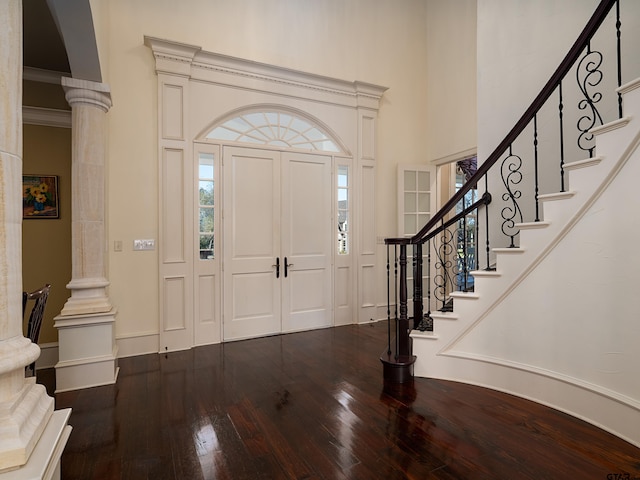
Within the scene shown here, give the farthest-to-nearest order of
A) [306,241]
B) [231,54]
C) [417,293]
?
1. [306,241]
2. [231,54]
3. [417,293]

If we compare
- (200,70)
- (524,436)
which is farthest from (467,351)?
(200,70)

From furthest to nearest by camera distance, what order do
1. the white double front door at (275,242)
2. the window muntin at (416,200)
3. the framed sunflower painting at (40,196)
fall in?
1. the window muntin at (416,200)
2. the white double front door at (275,242)
3. the framed sunflower painting at (40,196)

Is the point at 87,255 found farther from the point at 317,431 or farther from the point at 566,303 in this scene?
the point at 566,303

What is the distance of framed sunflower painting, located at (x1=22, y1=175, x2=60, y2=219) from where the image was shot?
383 centimetres

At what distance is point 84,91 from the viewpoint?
3252 mm

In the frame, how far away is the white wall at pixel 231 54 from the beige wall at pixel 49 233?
562 millimetres

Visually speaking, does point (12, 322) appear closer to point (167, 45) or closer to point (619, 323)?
point (619, 323)

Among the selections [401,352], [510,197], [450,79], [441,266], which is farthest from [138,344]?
[450,79]

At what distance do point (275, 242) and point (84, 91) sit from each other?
2.55m

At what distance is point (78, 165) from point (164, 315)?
1810 mm

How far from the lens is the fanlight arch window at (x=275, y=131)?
4537 millimetres

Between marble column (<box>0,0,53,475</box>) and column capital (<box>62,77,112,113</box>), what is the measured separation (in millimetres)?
2496

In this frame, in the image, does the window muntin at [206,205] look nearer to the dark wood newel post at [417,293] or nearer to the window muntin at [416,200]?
the dark wood newel post at [417,293]

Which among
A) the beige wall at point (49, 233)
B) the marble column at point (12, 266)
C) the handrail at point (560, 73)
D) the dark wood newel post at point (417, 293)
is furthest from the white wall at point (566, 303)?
the beige wall at point (49, 233)
